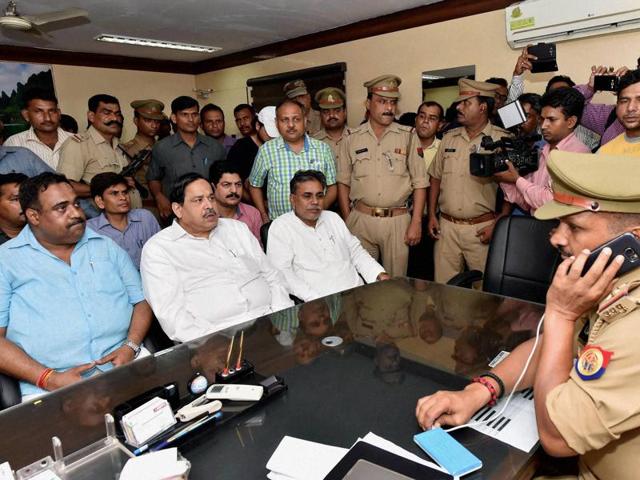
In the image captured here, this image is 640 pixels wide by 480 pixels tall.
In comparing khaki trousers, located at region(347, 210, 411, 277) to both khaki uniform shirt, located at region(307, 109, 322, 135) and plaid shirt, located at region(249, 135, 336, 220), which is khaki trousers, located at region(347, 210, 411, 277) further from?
khaki uniform shirt, located at region(307, 109, 322, 135)

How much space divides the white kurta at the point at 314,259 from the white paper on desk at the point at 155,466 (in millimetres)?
1585

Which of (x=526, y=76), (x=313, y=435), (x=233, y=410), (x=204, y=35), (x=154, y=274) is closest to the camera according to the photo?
(x=313, y=435)

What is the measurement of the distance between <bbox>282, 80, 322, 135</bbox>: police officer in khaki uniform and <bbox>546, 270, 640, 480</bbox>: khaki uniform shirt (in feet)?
11.9

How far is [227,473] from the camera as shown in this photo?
3.25ft

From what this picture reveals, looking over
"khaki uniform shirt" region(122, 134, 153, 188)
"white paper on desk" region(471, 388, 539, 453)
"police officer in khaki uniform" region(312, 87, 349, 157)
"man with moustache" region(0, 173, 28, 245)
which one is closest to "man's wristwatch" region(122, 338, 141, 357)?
"man with moustache" region(0, 173, 28, 245)

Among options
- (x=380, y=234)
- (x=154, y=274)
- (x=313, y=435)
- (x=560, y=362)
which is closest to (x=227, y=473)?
(x=313, y=435)

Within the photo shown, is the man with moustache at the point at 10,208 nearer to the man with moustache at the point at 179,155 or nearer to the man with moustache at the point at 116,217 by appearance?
the man with moustache at the point at 116,217

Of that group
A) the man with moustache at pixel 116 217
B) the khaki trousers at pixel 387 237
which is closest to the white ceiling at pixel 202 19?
the man with moustache at pixel 116 217

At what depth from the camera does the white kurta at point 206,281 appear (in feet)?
6.88

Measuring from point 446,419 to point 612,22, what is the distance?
380 cm

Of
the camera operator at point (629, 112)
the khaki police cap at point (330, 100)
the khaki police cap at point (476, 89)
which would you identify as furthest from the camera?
the khaki police cap at point (330, 100)

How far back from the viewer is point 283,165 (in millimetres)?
3410

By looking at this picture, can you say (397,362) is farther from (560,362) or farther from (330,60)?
(330,60)

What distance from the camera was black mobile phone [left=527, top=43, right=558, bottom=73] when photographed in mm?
3314
